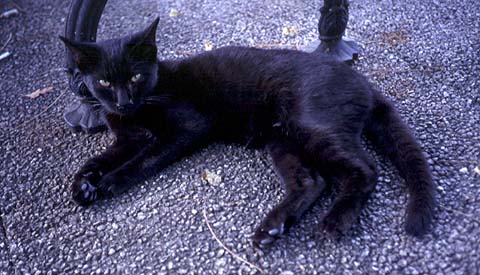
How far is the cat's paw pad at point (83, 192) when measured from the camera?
7.38ft

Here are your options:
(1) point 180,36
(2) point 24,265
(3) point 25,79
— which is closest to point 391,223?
(2) point 24,265

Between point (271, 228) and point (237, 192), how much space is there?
37cm

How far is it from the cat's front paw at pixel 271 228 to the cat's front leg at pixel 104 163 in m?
0.81

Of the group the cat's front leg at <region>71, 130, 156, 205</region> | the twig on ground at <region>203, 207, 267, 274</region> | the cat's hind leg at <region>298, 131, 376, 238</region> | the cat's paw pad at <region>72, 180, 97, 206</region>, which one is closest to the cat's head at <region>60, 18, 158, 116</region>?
the cat's front leg at <region>71, 130, 156, 205</region>

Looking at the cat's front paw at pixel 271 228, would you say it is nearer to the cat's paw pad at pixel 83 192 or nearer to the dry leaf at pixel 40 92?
the cat's paw pad at pixel 83 192

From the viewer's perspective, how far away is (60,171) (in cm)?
252

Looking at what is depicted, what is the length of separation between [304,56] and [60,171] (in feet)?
4.70

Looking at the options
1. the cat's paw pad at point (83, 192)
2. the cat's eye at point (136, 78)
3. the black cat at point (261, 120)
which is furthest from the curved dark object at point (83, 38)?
the cat's paw pad at point (83, 192)

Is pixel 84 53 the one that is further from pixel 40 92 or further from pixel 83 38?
pixel 40 92

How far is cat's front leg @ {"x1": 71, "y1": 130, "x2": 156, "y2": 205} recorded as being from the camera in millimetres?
2262

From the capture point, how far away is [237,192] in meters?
2.29

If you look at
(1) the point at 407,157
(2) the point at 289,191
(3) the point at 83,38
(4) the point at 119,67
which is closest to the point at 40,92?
(3) the point at 83,38

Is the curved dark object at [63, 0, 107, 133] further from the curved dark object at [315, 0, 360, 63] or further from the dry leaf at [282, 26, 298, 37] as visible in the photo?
the dry leaf at [282, 26, 298, 37]

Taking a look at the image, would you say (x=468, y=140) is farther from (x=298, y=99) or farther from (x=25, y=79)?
(x=25, y=79)
